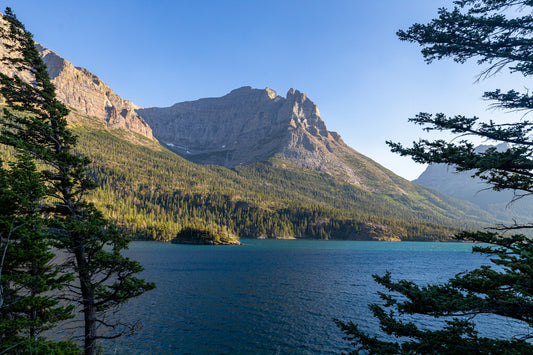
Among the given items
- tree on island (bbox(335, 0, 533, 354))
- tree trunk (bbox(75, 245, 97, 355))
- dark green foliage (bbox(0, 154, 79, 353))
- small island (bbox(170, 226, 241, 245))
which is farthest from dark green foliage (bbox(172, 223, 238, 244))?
tree on island (bbox(335, 0, 533, 354))

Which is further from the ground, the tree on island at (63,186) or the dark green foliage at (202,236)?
the tree on island at (63,186)

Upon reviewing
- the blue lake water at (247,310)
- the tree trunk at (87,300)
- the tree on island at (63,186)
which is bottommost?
the blue lake water at (247,310)

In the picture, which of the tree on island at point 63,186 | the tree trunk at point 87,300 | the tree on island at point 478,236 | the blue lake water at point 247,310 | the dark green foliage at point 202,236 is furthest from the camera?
the dark green foliage at point 202,236

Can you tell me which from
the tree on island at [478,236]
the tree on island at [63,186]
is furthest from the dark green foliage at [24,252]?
the tree on island at [478,236]

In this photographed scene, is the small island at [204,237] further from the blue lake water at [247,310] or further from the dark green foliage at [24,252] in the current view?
the dark green foliage at [24,252]

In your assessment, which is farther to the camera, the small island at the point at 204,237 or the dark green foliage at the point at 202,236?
the dark green foliage at the point at 202,236

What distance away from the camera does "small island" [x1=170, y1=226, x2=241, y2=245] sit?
533 ft

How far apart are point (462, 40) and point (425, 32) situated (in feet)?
6.12

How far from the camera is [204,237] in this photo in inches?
6471

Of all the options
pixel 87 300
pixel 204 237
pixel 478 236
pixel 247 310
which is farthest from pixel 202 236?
pixel 478 236

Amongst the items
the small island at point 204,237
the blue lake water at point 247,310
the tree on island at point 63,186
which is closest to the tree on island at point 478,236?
the tree on island at point 63,186

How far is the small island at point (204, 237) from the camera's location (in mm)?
162375

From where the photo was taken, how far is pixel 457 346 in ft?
31.5

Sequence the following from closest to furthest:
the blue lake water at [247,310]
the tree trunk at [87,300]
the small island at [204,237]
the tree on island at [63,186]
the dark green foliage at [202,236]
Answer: the tree on island at [63,186]
the tree trunk at [87,300]
the blue lake water at [247,310]
the small island at [204,237]
the dark green foliage at [202,236]
